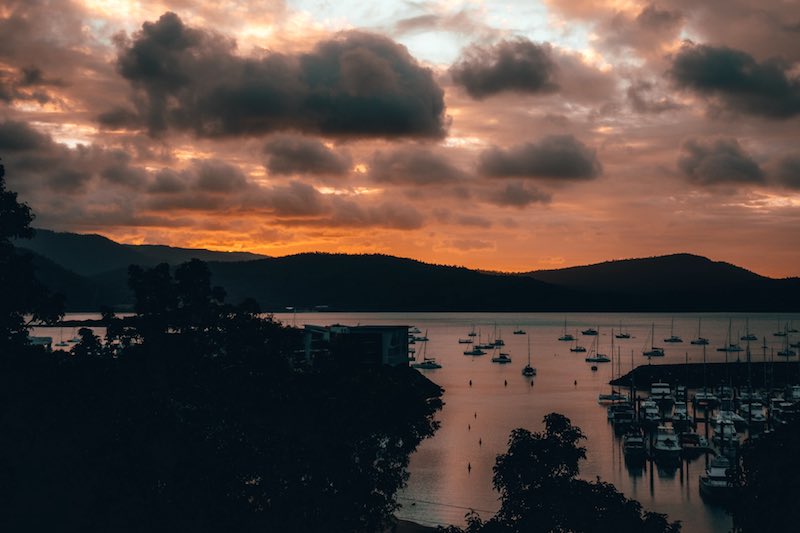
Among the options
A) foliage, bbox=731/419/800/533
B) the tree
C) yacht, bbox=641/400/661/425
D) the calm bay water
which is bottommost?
the calm bay water

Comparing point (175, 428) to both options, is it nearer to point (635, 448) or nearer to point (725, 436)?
point (635, 448)

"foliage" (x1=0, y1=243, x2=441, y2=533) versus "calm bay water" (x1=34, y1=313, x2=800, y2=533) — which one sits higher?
"foliage" (x1=0, y1=243, x2=441, y2=533)

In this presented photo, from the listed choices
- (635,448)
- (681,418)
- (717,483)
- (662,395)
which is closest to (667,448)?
(635,448)

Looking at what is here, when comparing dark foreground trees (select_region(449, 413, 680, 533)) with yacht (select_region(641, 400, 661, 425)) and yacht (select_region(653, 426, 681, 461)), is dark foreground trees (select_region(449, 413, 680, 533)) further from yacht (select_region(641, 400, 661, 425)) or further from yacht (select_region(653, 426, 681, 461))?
yacht (select_region(641, 400, 661, 425))

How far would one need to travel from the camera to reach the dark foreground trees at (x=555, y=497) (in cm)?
1962

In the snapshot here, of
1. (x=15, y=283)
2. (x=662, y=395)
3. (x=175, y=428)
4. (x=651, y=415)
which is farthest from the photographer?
(x=662, y=395)

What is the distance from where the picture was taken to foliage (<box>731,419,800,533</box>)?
25.7 m

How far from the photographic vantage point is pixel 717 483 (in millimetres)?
65000

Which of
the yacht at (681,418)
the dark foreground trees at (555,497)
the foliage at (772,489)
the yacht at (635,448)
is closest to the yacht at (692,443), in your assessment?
the yacht at (635,448)

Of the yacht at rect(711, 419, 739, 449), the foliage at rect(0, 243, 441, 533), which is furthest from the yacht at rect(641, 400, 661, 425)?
the foliage at rect(0, 243, 441, 533)

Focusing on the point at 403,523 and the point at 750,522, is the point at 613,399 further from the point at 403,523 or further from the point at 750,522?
the point at 750,522

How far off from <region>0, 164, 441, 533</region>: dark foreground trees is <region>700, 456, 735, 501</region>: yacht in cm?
4532

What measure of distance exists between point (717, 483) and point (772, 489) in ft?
133

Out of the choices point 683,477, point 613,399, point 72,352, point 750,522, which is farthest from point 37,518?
point 613,399
